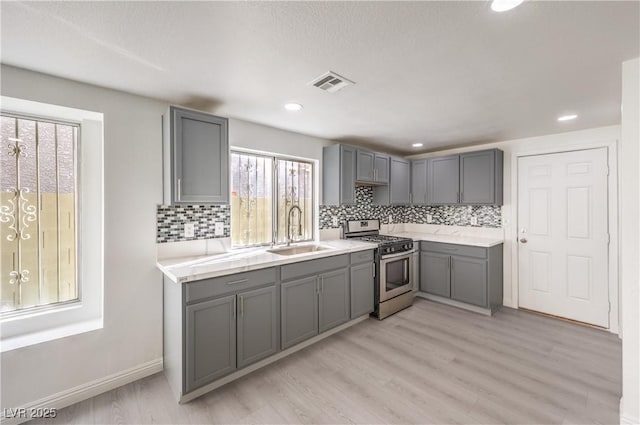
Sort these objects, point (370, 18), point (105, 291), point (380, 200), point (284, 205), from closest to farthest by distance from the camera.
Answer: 1. point (370, 18)
2. point (105, 291)
3. point (284, 205)
4. point (380, 200)

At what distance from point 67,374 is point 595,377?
A: 12.9 feet

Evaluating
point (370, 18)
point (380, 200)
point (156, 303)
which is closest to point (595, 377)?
point (380, 200)

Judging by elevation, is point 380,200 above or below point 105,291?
above

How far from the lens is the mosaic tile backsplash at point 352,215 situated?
241 centimetres

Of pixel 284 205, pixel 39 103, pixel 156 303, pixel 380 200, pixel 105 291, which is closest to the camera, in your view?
pixel 39 103

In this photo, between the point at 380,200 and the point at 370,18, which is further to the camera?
the point at 380,200

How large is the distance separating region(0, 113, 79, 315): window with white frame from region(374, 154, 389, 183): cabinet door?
3187mm

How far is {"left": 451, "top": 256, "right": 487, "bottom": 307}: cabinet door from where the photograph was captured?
11.2ft

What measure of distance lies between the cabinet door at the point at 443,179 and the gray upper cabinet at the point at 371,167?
2.42 ft

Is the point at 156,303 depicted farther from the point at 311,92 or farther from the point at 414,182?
the point at 414,182

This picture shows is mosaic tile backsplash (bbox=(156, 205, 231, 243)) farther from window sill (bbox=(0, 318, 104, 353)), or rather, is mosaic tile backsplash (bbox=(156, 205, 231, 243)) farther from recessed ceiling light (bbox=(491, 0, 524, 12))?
recessed ceiling light (bbox=(491, 0, 524, 12))

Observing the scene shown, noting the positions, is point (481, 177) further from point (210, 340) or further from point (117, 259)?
point (117, 259)

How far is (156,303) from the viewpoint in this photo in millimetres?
2279

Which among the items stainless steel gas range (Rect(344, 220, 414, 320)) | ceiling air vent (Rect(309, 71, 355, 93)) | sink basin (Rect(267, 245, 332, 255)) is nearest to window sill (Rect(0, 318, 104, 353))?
sink basin (Rect(267, 245, 332, 255))
